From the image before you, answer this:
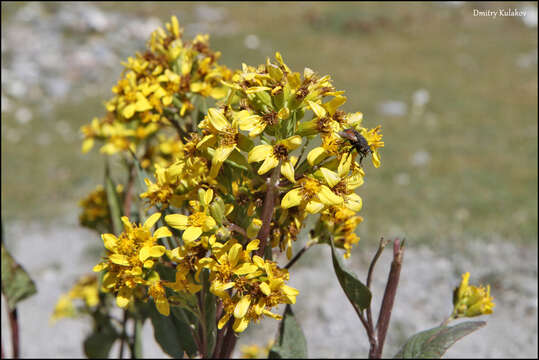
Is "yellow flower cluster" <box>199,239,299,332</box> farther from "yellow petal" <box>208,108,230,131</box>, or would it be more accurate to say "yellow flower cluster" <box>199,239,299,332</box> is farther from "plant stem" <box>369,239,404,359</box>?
"plant stem" <box>369,239,404,359</box>

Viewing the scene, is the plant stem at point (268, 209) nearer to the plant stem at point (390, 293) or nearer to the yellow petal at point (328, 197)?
the yellow petal at point (328, 197)

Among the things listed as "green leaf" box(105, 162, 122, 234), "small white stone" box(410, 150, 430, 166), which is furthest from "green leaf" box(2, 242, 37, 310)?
"small white stone" box(410, 150, 430, 166)

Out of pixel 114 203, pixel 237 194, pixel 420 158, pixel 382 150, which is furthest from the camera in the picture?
pixel 382 150

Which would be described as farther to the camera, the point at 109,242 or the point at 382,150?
the point at 382,150

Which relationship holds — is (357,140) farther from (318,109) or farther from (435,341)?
(435,341)

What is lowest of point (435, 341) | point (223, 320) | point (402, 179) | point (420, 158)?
point (435, 341)

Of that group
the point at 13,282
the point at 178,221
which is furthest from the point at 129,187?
the point at 178,221

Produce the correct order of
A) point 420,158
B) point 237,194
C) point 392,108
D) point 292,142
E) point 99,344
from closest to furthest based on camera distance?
1. point 292,142
2. point 237,194
3. point 99,344
4. point 420,158
5. point 392,108

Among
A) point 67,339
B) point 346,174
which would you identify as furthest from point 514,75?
point 346,174
